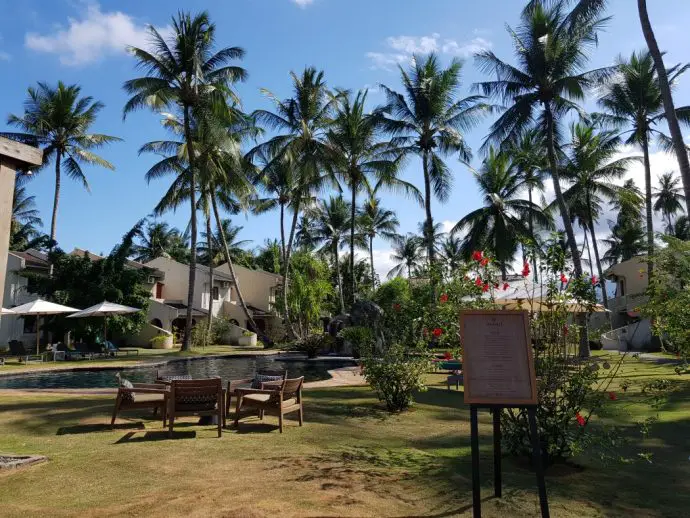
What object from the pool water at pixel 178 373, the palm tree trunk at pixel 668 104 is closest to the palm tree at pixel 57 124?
the pool water at pixel 178 373

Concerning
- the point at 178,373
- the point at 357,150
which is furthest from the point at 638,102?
the point at 178,373

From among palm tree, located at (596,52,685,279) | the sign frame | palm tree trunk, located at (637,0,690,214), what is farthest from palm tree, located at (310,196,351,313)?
the sign frame

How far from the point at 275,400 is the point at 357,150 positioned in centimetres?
2347

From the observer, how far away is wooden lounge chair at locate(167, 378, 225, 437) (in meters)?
6.59

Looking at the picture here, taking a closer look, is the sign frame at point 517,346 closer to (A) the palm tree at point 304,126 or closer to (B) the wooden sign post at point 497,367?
(B) the wooden sign post at point 497,367

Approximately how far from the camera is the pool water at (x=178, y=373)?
47.0ft

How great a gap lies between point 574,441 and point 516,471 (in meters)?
0.72

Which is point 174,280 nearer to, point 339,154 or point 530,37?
point 339,154

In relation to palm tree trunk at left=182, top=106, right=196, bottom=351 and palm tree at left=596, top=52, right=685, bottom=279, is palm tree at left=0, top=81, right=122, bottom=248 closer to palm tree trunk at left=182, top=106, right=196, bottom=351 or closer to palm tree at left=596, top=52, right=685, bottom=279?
palm tree trunk at left=182, top=106, right=196, bottom=351

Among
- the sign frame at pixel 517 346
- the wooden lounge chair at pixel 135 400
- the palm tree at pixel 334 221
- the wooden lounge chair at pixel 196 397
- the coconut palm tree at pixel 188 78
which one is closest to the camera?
the sign frame at pixel 517 346

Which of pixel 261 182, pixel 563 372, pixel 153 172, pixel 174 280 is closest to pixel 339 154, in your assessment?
pixel 261 182

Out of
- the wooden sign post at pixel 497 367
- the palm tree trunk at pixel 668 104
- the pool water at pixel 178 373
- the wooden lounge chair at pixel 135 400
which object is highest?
the palm tree trunk at pixel 668 104

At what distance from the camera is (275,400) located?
734 cm

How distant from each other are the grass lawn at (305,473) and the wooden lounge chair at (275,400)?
23cm
